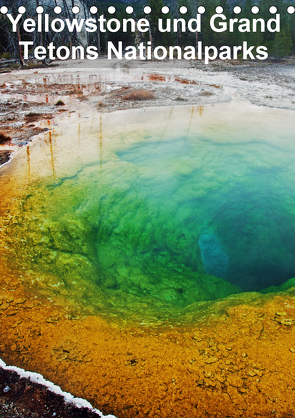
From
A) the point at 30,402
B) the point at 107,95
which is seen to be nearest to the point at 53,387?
the point at 30,402

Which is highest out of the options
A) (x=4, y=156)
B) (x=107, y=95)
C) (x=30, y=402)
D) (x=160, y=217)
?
(x=107, y=95)

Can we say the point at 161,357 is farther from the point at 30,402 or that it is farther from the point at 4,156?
the point at 4,156

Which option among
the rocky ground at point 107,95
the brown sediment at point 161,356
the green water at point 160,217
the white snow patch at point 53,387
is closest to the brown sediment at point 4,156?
the rocky ground at point 107,95

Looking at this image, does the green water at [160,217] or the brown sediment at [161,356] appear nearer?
the brown sediment at [161,356]

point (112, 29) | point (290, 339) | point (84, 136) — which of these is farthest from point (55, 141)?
point (112, 29)

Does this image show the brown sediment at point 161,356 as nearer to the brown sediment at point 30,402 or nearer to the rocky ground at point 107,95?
the brown sediment at point 30,402

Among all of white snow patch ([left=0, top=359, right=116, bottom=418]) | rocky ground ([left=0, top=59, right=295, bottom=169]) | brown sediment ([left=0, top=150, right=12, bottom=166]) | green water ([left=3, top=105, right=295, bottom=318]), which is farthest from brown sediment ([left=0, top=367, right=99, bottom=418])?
rocky ground ([left=0, top=59, right=295, bottom=169])
